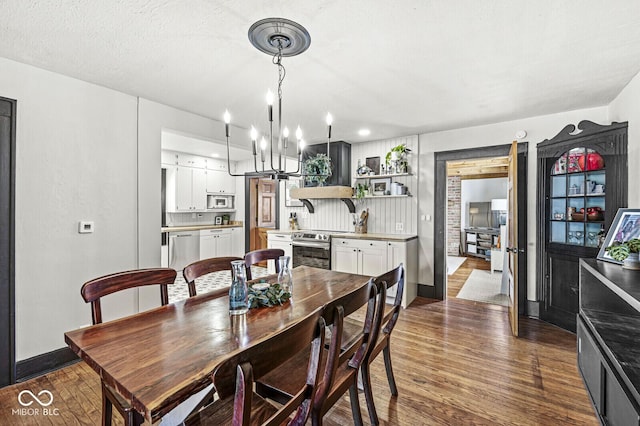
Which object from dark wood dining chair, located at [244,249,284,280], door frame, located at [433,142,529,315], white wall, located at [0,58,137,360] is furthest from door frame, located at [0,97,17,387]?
door frame, located at [433,142,529,315]

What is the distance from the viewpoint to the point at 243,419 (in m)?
0.84

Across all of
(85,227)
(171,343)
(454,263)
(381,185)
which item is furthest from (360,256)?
(454,263)

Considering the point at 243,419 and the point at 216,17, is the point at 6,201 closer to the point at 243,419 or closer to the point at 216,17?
the point at 216,17

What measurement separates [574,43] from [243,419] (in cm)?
281

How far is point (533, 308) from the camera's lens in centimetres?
378

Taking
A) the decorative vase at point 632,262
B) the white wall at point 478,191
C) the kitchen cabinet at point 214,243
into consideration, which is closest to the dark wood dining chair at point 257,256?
the decorative vase at point 632,262

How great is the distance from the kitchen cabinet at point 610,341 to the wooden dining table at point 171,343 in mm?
1457

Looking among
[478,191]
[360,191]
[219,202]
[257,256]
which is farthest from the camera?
[478,191]

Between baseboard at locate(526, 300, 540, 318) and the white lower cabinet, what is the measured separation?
4.53 feet

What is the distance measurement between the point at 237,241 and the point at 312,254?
10.1ft

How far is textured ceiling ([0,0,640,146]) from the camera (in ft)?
5.64

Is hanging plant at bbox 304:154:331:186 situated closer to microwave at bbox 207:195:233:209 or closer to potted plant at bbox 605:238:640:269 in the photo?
microwave at bbox 207:195:233:209

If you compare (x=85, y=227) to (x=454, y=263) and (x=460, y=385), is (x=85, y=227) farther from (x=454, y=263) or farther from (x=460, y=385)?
(x=454, y=263)

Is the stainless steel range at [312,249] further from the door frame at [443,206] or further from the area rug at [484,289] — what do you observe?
the area rug at [484,289]
